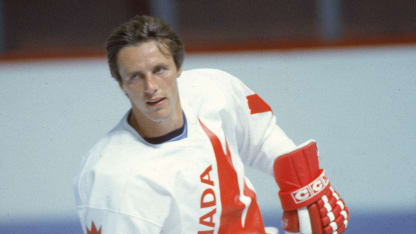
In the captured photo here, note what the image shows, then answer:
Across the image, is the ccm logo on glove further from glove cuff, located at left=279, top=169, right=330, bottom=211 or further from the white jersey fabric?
the white jersey fabric

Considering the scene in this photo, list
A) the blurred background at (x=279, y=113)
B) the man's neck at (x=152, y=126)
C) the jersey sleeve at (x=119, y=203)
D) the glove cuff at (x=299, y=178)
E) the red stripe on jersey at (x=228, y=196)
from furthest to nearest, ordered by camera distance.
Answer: the blurred background at (x=279, y=113)
the glove cuff at (x=299, y=178)
the red stripe on jersey at (x=228, y=196)
the man's neck at (x=152, y=126)
the jersey sleeve at (x=119, y=203)

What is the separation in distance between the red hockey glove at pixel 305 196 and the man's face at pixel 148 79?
43cm

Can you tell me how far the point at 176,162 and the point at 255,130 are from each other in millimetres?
408

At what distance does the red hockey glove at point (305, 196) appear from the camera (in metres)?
1.60

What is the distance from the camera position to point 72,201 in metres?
2.47

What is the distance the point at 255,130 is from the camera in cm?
173

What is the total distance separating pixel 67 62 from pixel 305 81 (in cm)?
119

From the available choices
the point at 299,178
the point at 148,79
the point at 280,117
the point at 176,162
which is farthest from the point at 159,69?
the point at 280,117

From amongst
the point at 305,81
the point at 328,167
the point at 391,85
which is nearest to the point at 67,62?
the point at 305,81

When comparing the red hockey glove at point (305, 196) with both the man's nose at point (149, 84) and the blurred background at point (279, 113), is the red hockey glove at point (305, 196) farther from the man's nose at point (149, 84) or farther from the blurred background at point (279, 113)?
the blurred background at point (279, 113)

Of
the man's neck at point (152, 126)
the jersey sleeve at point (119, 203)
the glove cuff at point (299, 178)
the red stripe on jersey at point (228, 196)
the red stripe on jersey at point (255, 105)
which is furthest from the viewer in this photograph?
the red stripe on jersey at point (255, 105)

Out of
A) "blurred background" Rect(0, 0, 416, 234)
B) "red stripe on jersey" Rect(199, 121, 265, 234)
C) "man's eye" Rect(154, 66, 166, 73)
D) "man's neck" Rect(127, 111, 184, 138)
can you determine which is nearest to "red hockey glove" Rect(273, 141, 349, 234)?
"red stripe on jersey" Rect(199, 121, 265, 234)

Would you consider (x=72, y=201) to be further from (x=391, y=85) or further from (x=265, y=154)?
(x=391, y=85)

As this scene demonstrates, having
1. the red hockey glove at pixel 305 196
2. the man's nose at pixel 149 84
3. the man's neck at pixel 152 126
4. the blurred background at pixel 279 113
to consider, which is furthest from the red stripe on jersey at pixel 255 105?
the blurred background at pixel 279 113
